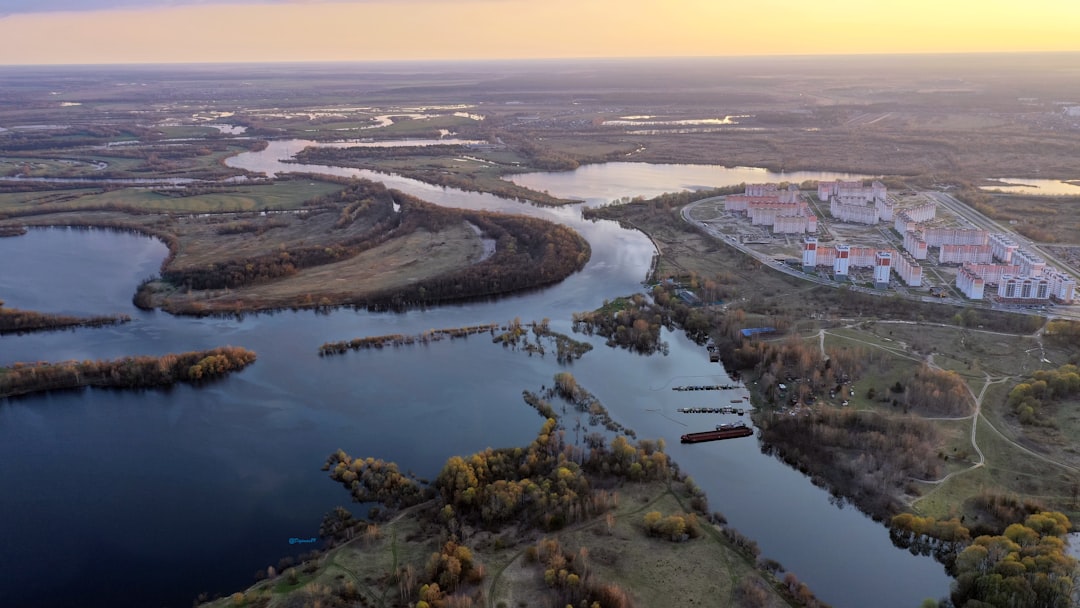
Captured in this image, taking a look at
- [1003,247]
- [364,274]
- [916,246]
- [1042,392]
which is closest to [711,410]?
[1042,392]

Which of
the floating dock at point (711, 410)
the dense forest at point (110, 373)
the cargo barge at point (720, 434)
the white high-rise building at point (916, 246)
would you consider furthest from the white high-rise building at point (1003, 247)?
the dense forest at point (110, 373)

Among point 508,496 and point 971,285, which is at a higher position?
point 971,285

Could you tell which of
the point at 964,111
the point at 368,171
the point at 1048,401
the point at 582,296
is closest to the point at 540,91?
the point at 964,111

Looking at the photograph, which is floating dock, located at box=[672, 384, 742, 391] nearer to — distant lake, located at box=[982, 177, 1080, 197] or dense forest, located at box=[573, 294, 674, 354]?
dense forest, located at box=[573, 294, 674, 354]

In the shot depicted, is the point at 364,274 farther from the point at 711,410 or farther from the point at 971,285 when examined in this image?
the point at 971,285

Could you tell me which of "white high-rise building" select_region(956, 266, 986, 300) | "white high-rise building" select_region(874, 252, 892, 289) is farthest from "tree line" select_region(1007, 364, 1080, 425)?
"white high-rise building" select_region(874, 252, 892, 289)

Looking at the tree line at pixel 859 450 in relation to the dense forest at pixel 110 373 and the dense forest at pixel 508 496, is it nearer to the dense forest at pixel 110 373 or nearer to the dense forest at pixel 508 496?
the dense forest at pixel 508 496
